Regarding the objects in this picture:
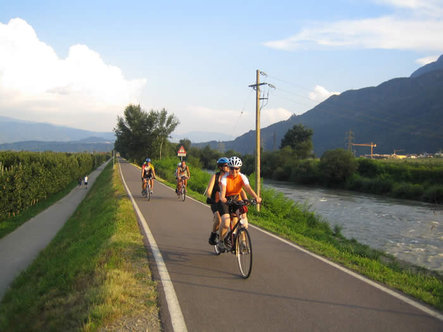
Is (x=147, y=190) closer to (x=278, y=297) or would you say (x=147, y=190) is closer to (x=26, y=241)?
(x=26, y=241)

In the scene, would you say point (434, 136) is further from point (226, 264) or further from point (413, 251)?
point (226, 264)

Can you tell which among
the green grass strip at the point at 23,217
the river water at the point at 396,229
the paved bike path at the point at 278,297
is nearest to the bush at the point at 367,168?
the river water at the point at 396,229

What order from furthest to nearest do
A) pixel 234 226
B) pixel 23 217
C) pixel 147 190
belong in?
pixel 23 217
pixel 147 190
pixel 234 226

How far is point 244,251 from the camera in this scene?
5.86 m

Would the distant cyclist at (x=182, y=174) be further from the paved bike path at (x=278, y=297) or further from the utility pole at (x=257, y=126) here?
the paved bike path at (x=278, y=297)

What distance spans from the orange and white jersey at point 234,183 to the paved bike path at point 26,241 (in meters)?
5.80

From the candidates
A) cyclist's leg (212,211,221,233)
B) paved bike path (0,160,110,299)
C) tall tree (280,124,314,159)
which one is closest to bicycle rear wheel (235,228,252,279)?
cyclist's leg (212,211,221,233)

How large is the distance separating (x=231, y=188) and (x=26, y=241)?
11664 millimetres

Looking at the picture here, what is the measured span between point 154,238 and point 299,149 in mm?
80717

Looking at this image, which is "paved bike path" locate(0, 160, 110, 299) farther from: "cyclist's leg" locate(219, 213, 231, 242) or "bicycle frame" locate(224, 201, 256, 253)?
"bicycle frame" locate(224, 201, 256, 253)

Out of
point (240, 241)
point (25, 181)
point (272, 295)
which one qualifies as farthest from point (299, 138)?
point (272, 295)

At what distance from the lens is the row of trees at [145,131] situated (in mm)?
71000

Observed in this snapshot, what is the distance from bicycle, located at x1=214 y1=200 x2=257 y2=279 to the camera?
5.77 m

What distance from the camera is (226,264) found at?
6641mm
